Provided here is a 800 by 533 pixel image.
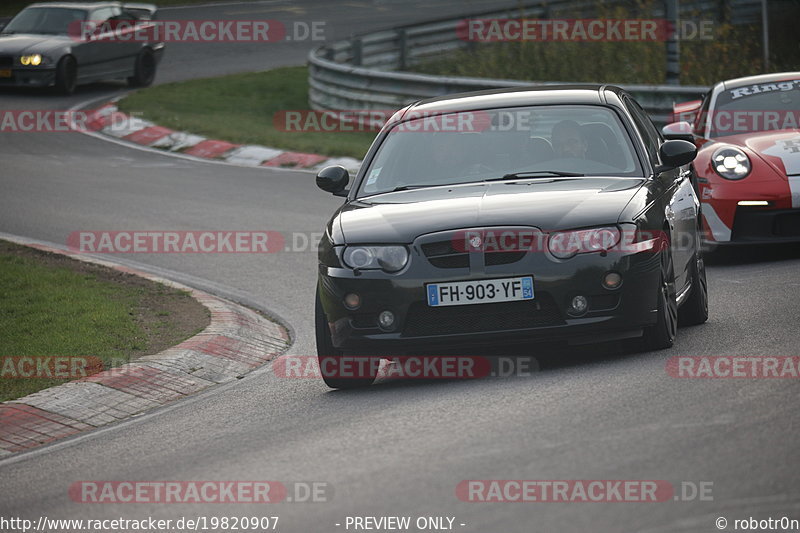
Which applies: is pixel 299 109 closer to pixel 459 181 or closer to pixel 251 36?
pixel 251 36

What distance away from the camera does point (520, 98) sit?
8141 mm

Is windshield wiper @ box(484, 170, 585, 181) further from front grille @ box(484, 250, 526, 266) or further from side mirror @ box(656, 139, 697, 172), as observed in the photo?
front grille @ box(484, 250, 526, 266)

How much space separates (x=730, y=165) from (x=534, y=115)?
128 inches

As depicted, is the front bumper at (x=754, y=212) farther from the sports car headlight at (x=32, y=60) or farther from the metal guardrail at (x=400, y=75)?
the sports car headlight at (x=32, y=60)

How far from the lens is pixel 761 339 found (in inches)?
289

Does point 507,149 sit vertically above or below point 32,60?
above

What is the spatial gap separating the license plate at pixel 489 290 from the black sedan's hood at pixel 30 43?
56.9ft

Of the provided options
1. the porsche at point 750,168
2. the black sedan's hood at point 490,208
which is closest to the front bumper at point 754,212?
the porsche at point 750,168

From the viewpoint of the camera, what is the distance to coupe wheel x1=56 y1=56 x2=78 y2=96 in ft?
74.4

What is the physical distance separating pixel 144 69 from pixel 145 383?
18.1 meters

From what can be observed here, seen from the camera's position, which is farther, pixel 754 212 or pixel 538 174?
pixel 754 212

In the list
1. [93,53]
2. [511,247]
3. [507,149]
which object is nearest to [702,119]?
[507,149]

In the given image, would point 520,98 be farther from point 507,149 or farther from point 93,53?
point 93,53

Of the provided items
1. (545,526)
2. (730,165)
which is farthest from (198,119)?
(545,526)
